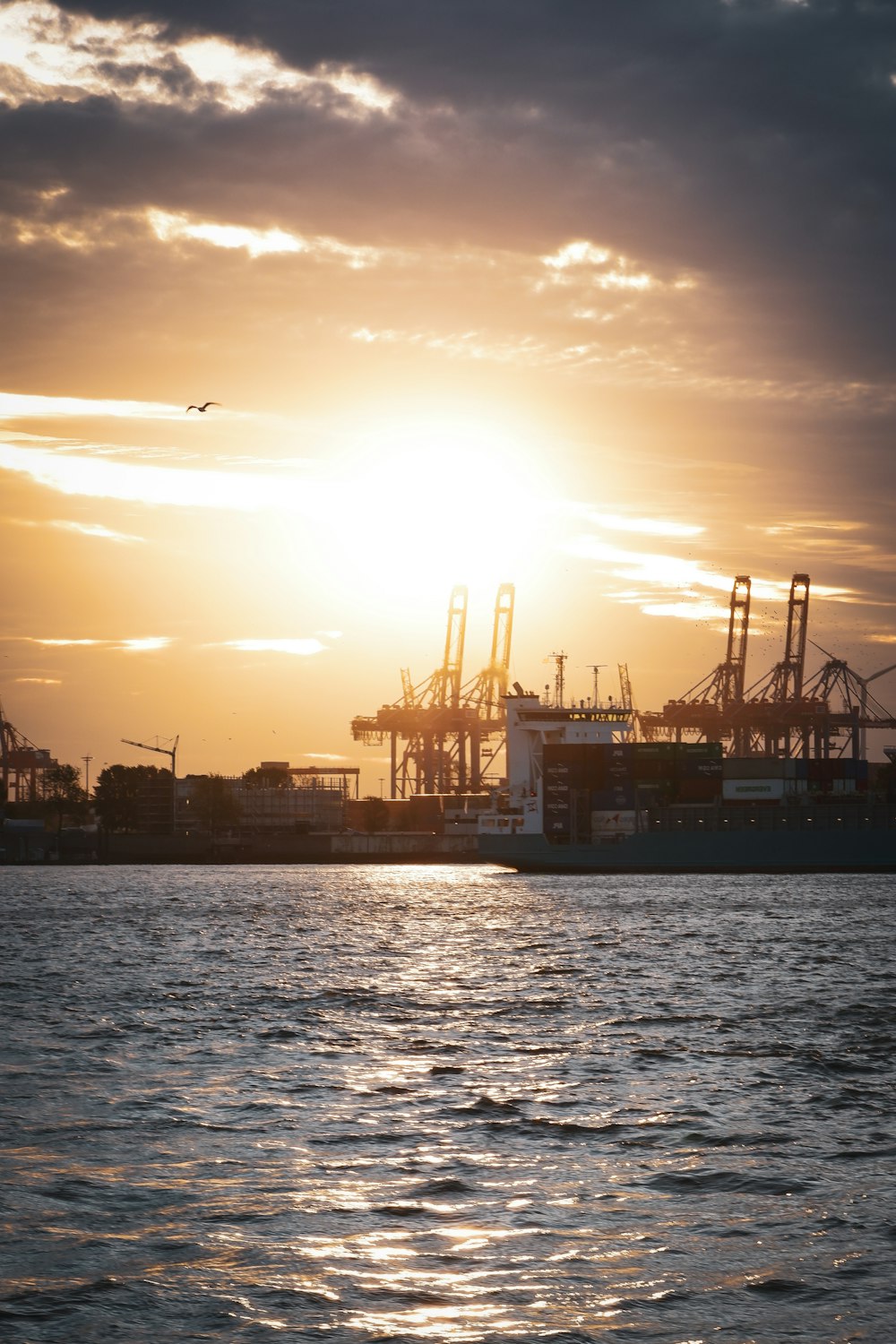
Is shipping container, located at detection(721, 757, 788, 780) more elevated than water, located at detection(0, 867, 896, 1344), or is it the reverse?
shipping container, located at detection(721, 757, 788, 780)

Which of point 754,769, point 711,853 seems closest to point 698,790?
point 754,769

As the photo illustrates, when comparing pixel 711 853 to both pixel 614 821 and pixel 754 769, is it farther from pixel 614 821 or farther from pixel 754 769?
pixel 754 769

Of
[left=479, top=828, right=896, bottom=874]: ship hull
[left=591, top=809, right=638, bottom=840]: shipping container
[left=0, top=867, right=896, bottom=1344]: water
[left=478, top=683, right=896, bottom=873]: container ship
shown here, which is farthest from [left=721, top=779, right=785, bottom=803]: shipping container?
[left=0, top=867, right=896, bottom=1344]: water

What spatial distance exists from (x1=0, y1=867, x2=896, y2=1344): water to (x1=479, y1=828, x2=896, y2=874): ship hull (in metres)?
80.9

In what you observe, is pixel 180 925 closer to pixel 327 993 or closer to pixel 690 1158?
pixel 327 993

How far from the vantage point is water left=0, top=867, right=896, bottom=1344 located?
38.3ft

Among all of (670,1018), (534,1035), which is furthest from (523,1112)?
(670,1018)

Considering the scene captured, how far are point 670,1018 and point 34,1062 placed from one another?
42.9ft

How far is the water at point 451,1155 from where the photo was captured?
11672 millimetres

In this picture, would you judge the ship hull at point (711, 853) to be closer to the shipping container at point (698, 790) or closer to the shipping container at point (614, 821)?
the shipping container at point (614, 821)

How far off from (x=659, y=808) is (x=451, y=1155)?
113 m

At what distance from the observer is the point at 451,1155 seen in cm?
1734

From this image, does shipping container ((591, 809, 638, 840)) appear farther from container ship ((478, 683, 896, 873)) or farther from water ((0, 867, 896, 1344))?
water ((0, 867, 896, 1344))

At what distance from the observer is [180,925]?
70188mm
